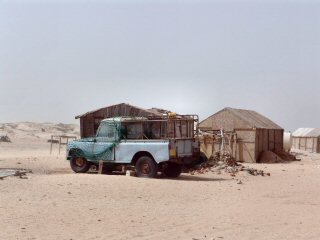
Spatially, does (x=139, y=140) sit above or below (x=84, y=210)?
above

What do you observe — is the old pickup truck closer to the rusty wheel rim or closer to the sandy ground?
the rusty wheel rim

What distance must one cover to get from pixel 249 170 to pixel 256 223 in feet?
36.8

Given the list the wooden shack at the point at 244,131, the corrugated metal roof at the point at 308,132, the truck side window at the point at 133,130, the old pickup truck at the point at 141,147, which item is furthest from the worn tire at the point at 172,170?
the corrugated metal roof at the point at 308,132

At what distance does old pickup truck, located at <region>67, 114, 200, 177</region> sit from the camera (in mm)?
18469

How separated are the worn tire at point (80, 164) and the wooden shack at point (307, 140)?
3322 cm

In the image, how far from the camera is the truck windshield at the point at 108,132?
19.4 metres

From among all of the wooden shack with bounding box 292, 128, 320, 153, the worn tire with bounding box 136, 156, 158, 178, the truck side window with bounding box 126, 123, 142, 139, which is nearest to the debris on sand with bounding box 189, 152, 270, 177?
the truck side window with bounding box 126, 123, 142, 139

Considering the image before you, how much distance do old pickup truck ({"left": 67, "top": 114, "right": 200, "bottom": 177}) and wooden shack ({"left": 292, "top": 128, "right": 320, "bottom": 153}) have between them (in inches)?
1235

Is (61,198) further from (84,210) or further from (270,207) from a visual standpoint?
(270,207)

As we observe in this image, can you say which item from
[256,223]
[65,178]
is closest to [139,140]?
[65,178]

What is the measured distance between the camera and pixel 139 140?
18.9m

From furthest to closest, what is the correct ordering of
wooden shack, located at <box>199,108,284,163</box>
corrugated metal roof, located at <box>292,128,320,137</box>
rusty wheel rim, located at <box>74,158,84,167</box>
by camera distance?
corrugated metal roof, located at <box>292,128,320,137</box>, wooden shack, located at <box>199,108,284,163</box>, rusty wheel rim, located at <box>74,158,84,167</box>

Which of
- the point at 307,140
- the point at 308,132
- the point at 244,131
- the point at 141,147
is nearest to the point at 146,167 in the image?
Result: the point at 141,147

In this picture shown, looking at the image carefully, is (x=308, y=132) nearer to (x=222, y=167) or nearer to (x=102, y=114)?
(x=102, y=114)
